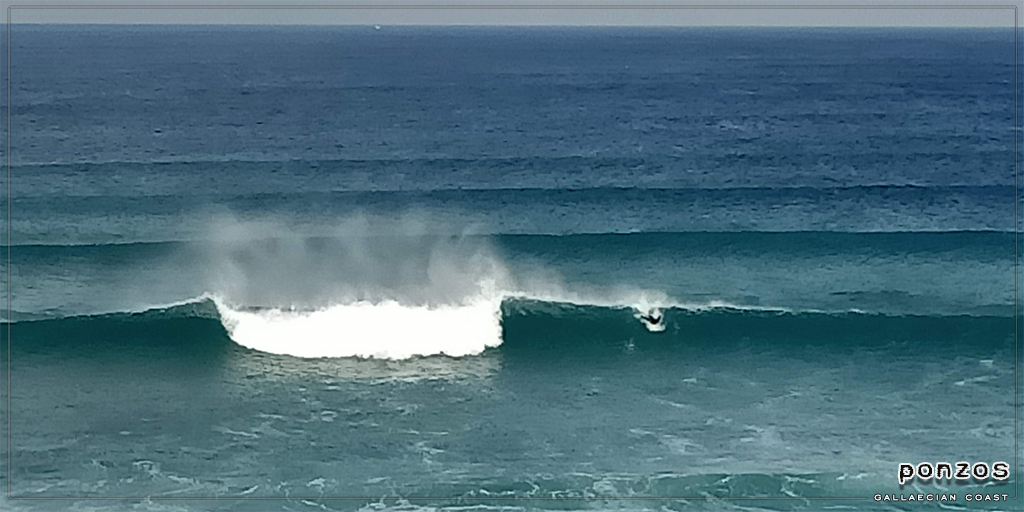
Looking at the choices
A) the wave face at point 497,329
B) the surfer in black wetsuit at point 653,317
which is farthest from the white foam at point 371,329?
the surfer in black wetsuit at point 653,317

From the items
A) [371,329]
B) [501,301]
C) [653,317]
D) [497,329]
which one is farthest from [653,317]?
[371,329]

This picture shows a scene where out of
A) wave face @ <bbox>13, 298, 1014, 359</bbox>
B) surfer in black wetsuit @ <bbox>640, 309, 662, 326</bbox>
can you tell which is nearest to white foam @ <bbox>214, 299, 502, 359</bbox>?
wave face @ <bbox>13, 298, 1014, 359</bbox>

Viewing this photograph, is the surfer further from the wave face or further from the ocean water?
the ocean water

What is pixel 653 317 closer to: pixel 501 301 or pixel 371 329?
pixel 501 301

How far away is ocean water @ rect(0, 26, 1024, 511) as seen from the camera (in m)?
19.8

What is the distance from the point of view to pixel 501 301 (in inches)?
1048

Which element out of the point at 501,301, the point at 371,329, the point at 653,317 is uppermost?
the point at 501,301

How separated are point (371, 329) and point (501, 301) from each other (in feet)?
11.3

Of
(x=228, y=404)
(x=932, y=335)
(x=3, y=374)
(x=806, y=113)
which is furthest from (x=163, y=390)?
(x=806, y=113)

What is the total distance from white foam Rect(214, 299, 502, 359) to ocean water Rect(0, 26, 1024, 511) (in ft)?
0.33

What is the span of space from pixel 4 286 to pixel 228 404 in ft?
30.7

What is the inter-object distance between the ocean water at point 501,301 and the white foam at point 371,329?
10 centimetres

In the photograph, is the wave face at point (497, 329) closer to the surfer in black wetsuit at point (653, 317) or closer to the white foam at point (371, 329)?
the white foam at point (371, 329)

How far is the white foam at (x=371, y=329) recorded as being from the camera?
24.1 meters
